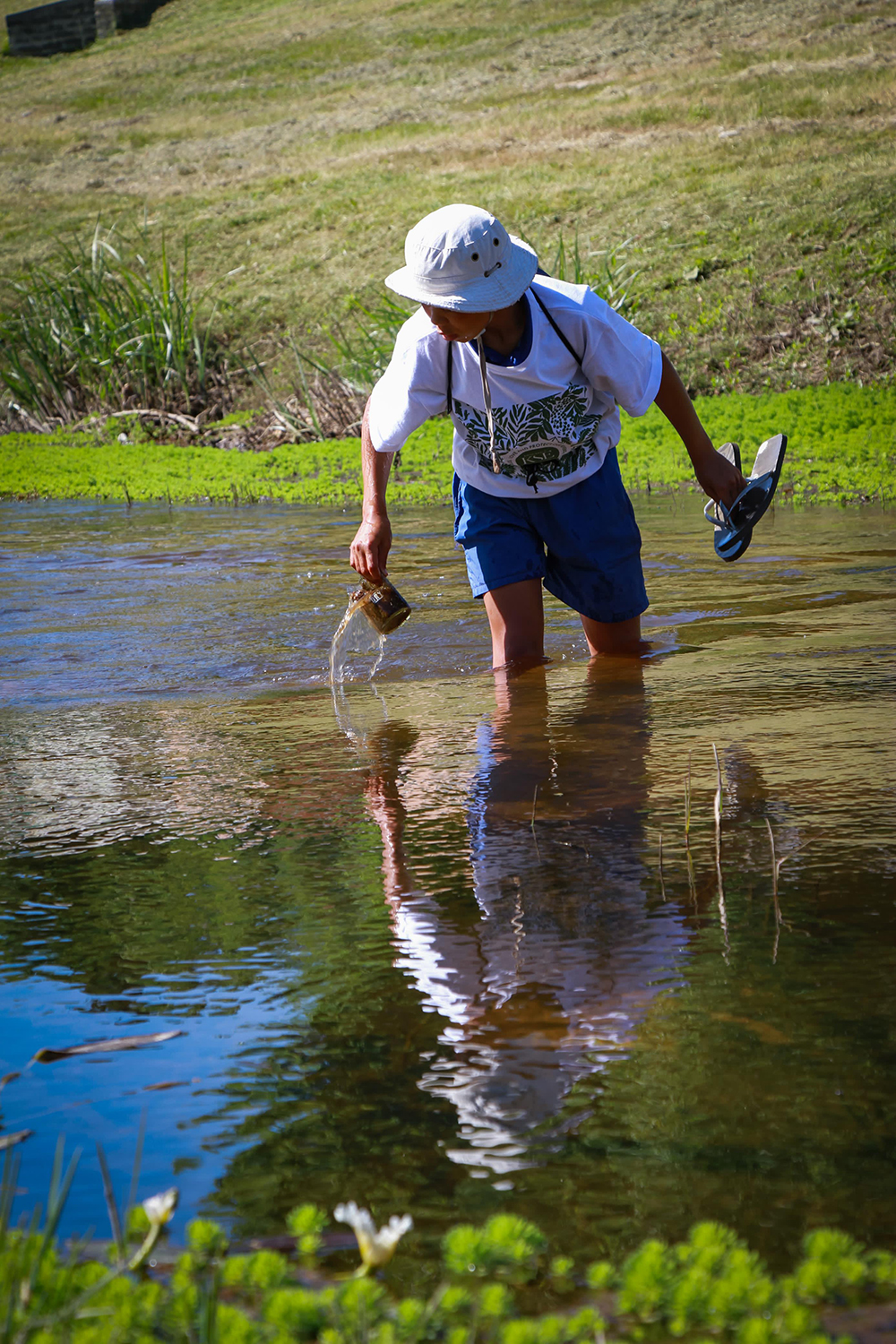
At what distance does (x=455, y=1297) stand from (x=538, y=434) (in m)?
3.24

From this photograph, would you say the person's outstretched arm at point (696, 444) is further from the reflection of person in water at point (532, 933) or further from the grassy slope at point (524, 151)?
the grassy slope at point (524, 151)

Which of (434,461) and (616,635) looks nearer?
(616,635)

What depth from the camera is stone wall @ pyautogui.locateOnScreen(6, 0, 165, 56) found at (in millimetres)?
46750

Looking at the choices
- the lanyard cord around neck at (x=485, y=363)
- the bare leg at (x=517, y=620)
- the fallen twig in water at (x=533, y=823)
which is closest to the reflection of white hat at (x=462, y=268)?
the lanyard cord around neck at (x=485, y=363)

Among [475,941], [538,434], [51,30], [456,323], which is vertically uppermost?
[51,30]

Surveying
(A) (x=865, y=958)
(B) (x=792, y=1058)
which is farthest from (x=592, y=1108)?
(A) (x=865, y=958)

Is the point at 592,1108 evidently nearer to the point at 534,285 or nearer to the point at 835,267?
the point at 534,285

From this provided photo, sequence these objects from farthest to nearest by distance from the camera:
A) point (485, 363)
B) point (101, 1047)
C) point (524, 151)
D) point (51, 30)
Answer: point (51, 30), point (524, 151), point (485, 363), point (101, 1047)

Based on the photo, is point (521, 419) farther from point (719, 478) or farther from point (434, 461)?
point (434, 461)

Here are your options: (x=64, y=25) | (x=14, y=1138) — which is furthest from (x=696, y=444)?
(x=64, y=25)

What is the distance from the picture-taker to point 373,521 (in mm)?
4203

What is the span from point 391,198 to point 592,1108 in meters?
21.8

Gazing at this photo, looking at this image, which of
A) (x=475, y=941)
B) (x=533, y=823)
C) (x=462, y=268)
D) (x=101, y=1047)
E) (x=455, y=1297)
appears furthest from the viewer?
(x=462, y=268)

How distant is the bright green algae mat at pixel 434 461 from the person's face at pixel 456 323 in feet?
17.2
